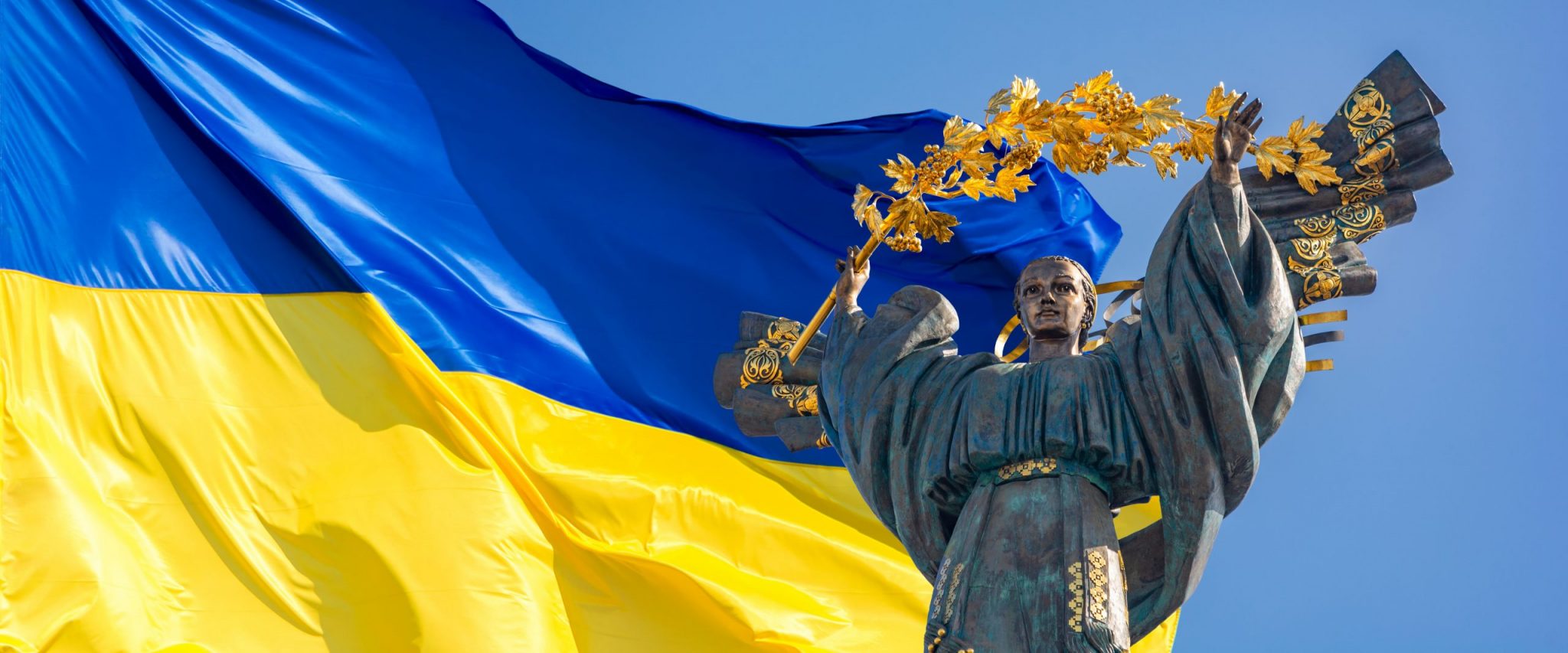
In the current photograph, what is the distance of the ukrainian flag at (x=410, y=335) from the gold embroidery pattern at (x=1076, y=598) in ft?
19.8

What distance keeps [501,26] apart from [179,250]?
136 inches

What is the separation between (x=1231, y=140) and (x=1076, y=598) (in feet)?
8.05

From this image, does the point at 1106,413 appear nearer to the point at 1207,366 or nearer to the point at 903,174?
the point at 1207,366

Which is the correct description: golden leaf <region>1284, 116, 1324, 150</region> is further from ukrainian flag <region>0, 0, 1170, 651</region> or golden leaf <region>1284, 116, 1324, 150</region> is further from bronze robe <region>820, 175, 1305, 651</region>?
ukrainian flag <region>0, 0, 1170, 651</region>

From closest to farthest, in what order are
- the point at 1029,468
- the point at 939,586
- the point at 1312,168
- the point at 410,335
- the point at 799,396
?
the point at 939,586 < the point at 1029,468 < the point at 1312,168 < the point at 799,396 < the point at 410,335

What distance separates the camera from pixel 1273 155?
12430 mm

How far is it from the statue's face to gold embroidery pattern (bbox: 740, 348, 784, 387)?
1.78 meters

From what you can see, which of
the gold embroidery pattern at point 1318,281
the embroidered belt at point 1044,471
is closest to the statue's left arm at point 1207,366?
the embroidered belt at point 1044,471

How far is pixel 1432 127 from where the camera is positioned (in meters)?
12.8

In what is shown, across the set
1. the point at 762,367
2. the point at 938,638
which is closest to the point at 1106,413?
the point at 938,638

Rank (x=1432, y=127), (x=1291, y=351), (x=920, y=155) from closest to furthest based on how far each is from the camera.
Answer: (x=1291, y=351), (x=1432, y=127), (x=920, y=155)

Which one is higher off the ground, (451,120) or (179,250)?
(451,120)

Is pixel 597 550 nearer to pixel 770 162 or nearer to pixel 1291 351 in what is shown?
pixel 770 162

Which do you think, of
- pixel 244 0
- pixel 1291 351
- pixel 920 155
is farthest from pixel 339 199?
pixel 1291 351
